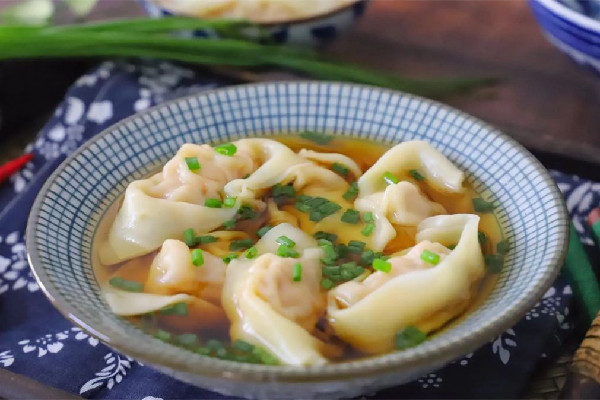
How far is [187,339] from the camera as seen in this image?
5.18 feet

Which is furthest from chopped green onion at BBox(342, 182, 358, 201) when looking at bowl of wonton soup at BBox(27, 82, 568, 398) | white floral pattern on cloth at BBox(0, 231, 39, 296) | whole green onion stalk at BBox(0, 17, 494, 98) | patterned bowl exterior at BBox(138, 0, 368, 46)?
patterned bowl exterior at BBox(138, 0, 368, 46)

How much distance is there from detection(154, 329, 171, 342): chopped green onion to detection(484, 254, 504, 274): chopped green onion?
80 centimetres

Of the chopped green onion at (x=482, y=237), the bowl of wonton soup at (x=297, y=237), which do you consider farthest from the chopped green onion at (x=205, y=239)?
the chopped green onion at (x=482, y=237)

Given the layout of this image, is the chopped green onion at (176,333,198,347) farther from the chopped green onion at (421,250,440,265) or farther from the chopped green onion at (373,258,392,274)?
the chopped green onion at (421,250,440,265)

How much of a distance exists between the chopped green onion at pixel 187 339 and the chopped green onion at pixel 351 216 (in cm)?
55

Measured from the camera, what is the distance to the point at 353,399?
1.63 metres

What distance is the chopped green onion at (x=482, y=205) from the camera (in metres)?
1.94

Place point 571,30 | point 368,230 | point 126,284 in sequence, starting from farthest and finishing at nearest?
point 571,30
point 368,230
point 126,284

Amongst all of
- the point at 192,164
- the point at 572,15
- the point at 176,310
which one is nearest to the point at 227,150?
the point at 192,164

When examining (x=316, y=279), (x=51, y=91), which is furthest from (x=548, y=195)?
(x=51, y=91)

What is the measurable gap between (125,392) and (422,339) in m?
0.75

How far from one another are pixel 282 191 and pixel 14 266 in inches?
34.4

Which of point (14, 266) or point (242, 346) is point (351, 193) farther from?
point (14, 266)

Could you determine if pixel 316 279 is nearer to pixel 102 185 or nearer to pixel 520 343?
pixel 520 343
